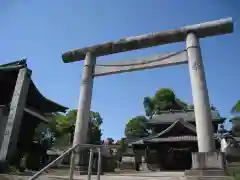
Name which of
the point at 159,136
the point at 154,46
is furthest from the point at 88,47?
the point at 159,136

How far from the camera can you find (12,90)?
16.8 meters

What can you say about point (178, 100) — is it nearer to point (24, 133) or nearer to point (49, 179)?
→ point (24, 133)

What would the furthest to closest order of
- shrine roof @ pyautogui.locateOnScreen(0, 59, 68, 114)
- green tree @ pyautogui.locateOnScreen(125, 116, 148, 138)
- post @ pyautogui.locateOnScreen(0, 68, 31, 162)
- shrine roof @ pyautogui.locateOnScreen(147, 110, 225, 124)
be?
1. green tree @ pyautogui.locateOnScreen(125, 116, 148, 138)
2. shrine roof @ pyautogui.locateOnScreen(147, 110, 225, 124)
3. shrine roof @ pyautogui.locateOnScreen(0, 59, 68, 114)
4. post @ pyautogui.locateOnScreen(0, 68, 31, 162)

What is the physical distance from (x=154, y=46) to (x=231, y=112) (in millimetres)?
22506

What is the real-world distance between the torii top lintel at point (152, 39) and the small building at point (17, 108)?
149 inches

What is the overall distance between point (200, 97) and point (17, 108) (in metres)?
10.2

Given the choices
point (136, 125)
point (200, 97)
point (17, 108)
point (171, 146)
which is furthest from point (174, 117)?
point (136, 125)

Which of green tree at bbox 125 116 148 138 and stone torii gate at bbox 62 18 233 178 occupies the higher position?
green tree at bbox 125 116 148 138

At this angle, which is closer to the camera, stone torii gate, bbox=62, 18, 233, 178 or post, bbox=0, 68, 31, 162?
stone torii gate, bbox=62, 18, 233, 178

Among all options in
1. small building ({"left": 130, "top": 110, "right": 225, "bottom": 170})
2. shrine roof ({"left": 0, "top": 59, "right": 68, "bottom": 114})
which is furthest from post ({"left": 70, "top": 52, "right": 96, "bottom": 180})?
small building ({"left": 130, "top": 110, "right": 225, "bottom": 170})

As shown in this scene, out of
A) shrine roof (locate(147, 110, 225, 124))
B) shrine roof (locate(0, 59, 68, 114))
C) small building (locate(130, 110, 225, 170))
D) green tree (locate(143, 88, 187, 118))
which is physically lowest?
small building (locate(130, 110, 225, 170))

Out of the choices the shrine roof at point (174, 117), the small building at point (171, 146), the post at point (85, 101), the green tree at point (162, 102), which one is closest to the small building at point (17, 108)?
the post at point (85, 101)

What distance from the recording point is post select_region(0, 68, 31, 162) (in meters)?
12.2

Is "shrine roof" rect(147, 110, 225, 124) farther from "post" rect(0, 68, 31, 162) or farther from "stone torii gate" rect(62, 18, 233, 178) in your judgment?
"post" rect(0, 68, 31, 162)
